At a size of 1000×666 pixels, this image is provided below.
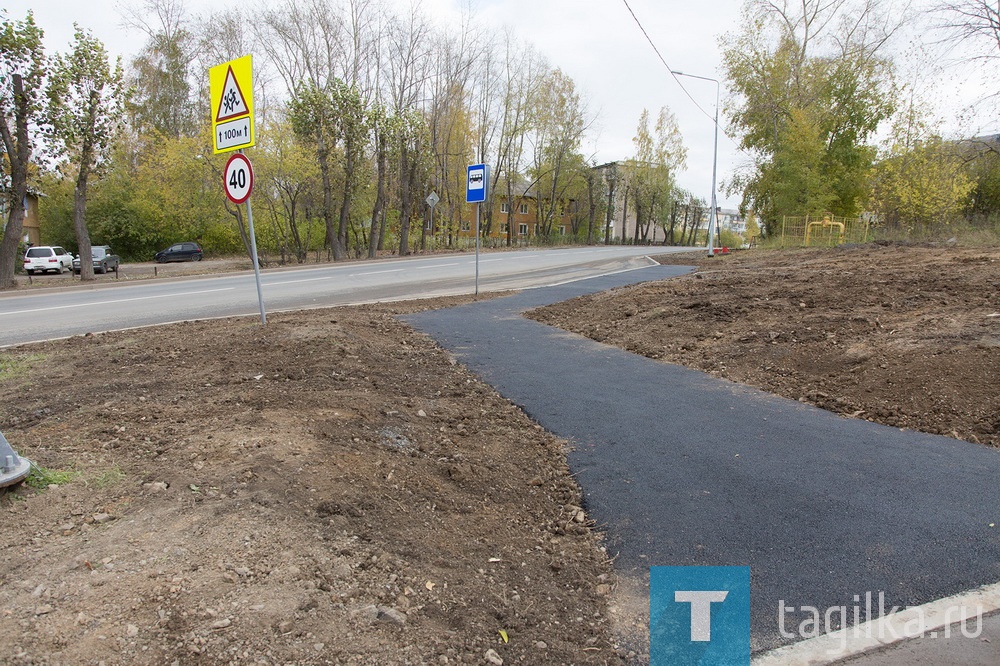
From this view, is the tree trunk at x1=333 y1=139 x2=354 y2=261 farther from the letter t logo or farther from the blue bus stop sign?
the letter t logo

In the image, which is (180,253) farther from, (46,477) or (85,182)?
(46,477)

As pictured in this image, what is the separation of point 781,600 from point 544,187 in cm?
6850

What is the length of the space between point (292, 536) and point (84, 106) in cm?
2526

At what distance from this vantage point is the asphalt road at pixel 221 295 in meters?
11.0

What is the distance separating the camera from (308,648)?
222cm

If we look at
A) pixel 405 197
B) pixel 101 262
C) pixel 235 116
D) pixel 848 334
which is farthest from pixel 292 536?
pixel 101 262

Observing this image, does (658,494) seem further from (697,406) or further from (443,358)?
(443,358)

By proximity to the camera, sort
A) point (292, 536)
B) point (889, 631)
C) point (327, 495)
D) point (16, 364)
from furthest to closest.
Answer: point (16, 364)
point (327, 495)
point (292, 536)
point (889, 631)

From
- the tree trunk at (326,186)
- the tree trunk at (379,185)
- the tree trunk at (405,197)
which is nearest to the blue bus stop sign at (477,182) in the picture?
the tree trunk at (326,186)

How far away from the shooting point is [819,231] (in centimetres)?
3156

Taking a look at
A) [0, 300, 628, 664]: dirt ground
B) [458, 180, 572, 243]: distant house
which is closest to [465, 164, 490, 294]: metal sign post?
[0, 300, 628, 664]: dirt ground

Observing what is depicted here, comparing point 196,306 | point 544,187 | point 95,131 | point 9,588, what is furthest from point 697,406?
point 544,187

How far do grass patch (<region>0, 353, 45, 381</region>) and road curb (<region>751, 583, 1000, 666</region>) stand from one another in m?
7.57

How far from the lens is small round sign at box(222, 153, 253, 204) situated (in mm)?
7418
